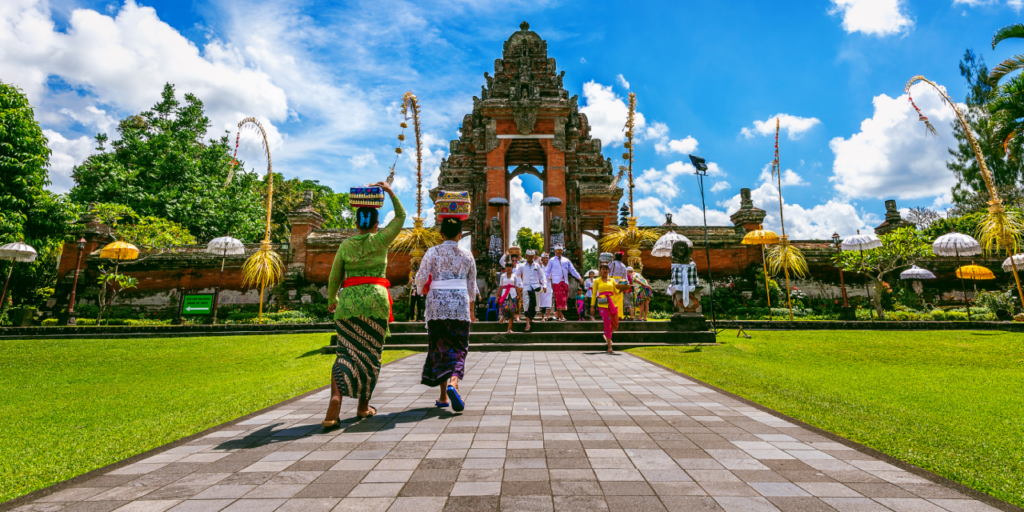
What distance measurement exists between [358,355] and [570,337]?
7061 mm

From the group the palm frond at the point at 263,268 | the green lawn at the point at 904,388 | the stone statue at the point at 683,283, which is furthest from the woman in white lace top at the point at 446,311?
the palm frond at the point at 263,268

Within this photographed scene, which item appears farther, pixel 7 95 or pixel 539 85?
pixel 539 85

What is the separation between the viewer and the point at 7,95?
1638 cm

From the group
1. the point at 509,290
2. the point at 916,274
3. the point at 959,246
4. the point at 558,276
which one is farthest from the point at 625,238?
the point at 916,274

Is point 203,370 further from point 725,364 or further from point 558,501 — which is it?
point 725,364

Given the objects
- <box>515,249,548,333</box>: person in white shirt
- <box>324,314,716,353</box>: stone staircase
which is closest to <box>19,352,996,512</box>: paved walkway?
<box>324,314,716,353</box>: stone staircase

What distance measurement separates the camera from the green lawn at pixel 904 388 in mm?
2923

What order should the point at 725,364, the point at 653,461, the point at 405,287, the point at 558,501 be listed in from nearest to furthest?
the point at 558,501 < the point at 653,461 < the point at 725,364 < the point at 405,287

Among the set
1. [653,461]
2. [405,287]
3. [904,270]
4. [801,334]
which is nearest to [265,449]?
[653,461]

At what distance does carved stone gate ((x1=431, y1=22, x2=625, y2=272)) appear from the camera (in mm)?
17250

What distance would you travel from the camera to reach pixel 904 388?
522 centimetres

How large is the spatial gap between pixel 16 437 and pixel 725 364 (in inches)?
333

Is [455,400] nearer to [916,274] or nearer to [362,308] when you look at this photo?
[362,308]

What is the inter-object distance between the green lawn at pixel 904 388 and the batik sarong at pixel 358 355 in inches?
151
